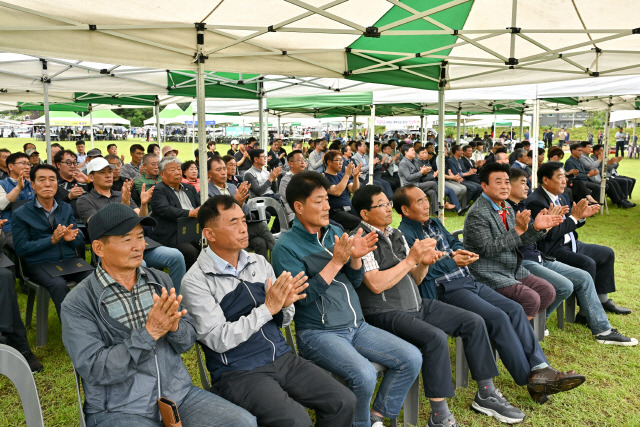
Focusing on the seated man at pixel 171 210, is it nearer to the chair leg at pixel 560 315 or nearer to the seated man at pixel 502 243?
the seated man at pixel 502 243

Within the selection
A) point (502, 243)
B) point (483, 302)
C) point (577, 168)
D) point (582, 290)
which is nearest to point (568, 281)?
point (582, 290)

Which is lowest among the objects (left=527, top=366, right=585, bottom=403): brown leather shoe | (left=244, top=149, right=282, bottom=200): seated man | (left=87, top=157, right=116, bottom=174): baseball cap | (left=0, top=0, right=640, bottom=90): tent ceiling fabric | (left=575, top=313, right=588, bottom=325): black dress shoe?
(left=575, top=313, right=588, bottom=325): black dress shoe

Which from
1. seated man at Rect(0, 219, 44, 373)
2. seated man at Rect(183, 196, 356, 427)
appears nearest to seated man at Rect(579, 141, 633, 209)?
seated man at Rect(183, 196, 356, 427)

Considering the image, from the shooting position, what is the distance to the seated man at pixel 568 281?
4155 mm

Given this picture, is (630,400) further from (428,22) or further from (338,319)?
(428,22)

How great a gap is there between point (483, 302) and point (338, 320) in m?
1.23

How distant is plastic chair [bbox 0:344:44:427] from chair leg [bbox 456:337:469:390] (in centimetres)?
261

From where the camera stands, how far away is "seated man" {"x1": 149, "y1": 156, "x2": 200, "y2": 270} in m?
4.92

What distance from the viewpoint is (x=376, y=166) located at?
12.4 meters

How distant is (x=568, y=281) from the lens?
414 cm

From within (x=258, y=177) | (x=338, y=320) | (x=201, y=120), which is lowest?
(x=338, y=320)

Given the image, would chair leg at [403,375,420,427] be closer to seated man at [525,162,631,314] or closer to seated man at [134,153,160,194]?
seated man at [525,162,631,314]

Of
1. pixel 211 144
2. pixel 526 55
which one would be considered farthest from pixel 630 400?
pixel 211 144

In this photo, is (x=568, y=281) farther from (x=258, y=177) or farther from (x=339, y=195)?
(x=258, y=177)
